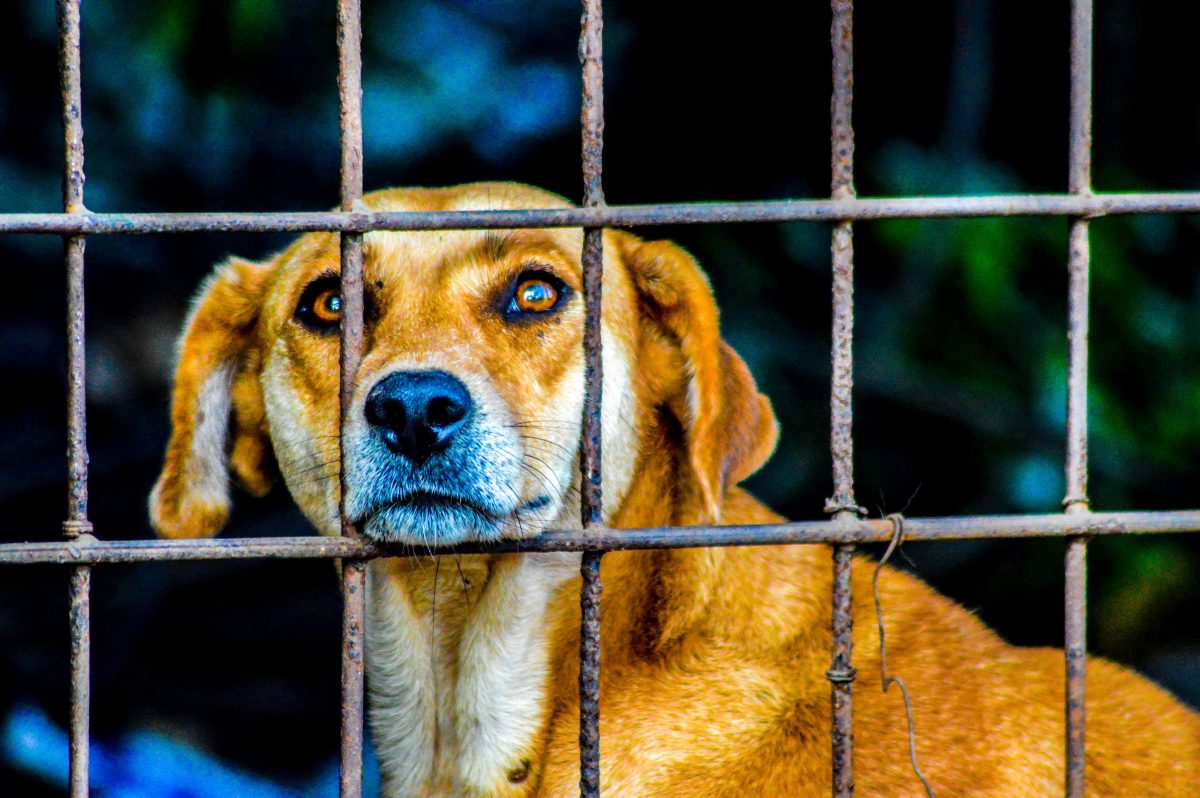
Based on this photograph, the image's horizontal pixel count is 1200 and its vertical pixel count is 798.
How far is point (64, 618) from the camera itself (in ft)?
15.3

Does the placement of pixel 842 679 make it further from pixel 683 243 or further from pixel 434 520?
pixel 683 243

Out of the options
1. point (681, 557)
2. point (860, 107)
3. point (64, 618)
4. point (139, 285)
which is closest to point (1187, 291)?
point (860, 107)

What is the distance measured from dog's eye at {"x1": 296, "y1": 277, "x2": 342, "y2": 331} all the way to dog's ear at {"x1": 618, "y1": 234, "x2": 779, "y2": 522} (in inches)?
27.8

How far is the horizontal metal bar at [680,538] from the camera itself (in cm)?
185

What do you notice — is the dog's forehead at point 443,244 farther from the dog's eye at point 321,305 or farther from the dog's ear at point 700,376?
the dog's ear at point 700,376

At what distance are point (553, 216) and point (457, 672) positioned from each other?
4.09 ft

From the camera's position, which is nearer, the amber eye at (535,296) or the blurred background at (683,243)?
the amber eye at (535,296)

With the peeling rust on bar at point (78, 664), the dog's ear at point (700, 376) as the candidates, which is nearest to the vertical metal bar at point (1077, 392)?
the dog's ear at point (700, 376)

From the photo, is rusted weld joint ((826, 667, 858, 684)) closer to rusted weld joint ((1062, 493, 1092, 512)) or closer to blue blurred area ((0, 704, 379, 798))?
rusted weld joint ((1062, 493, 1092, 512))

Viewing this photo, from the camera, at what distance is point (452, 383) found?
2.21 meters

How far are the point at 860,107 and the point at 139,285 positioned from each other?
2.93 metres

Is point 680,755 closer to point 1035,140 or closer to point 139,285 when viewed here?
point 1035,140

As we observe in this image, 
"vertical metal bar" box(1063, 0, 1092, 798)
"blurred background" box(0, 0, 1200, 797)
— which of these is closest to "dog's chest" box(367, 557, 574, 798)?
"vertical metal bar" box(1063, 0, 1092, 798)

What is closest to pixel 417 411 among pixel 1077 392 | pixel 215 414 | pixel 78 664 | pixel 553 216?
pixel 553 216
